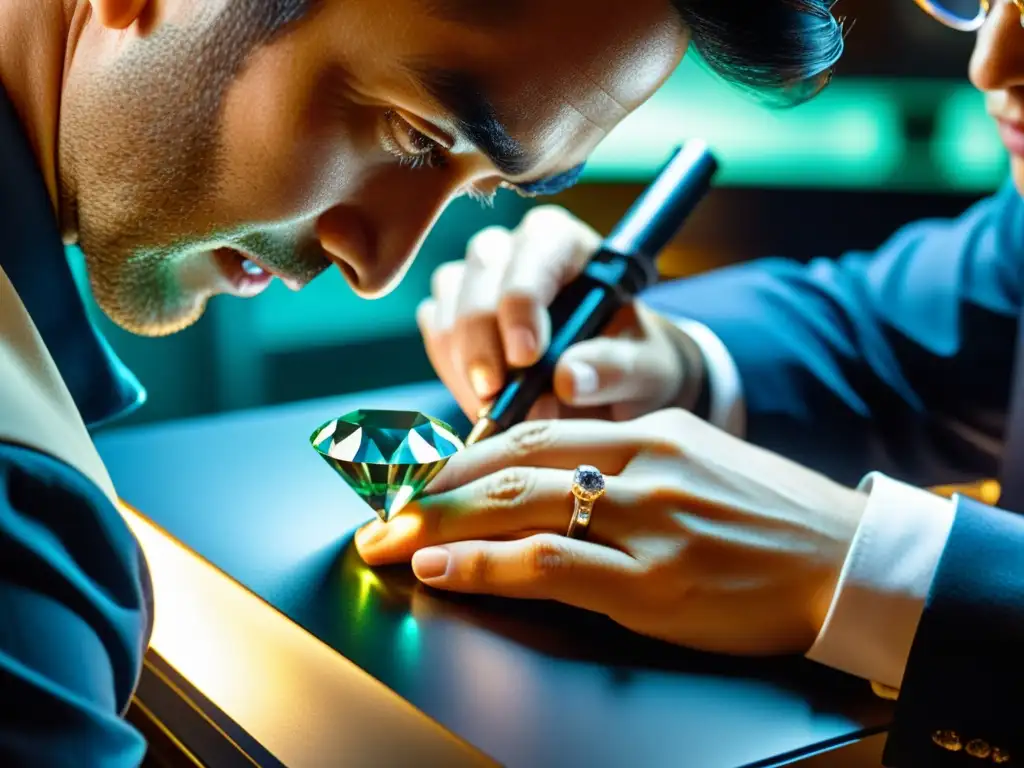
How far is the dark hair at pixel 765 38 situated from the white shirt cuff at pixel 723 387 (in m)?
0.31

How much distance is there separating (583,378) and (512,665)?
265 mm

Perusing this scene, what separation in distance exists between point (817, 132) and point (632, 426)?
803 mm

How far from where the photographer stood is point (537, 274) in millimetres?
657

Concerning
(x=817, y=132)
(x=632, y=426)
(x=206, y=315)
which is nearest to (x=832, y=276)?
(x=817, y=132)

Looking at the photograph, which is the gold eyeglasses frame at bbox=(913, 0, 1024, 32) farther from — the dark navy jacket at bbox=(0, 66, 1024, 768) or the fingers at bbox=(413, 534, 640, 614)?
the fingers at bbox=(413, 534, 640, 614)

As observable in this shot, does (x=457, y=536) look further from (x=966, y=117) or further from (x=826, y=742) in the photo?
(x=966, y=117)

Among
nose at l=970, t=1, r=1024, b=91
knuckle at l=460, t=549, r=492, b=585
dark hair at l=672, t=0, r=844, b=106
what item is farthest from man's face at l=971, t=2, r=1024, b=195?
knuckle at l=460, t=549, r=492, b=585

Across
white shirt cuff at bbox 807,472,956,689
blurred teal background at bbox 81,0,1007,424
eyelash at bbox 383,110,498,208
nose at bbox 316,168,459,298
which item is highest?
eyelash at bbox 383,110,498,208

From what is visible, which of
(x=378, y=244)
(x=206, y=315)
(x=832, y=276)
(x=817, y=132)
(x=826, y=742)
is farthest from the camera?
(x=817, y=132)

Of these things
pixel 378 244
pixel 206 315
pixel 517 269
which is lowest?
pixel 206 315

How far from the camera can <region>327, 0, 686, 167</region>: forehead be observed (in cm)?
39

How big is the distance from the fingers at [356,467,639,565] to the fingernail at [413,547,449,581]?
0.6 inches

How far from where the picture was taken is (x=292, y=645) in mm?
389

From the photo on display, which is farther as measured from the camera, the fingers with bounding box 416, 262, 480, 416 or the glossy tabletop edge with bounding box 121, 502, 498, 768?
the fingers with bounding box 416, 262, 480, 416
